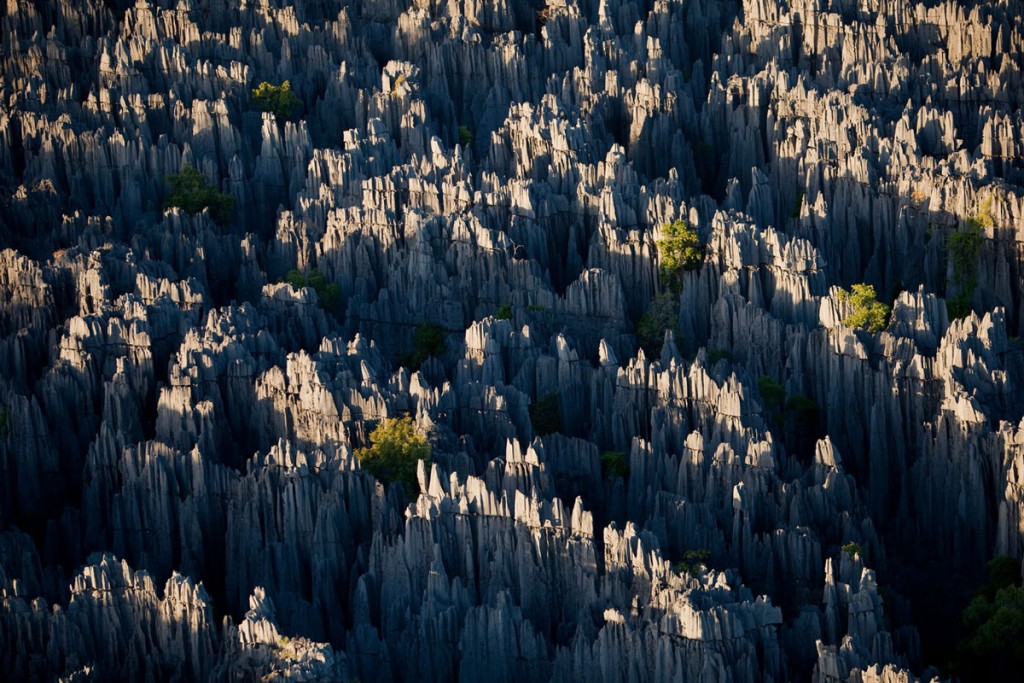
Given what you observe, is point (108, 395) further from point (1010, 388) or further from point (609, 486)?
point (1010, 388)

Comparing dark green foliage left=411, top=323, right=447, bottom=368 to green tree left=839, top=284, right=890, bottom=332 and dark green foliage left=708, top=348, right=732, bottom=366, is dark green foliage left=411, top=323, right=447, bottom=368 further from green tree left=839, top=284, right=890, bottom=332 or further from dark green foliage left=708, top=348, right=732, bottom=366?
green tree left=839, top=284, right=890, bottom=332

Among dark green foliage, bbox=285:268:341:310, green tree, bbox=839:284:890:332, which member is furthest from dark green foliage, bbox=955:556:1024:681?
dark green foliage, bbox=285:268:341:310

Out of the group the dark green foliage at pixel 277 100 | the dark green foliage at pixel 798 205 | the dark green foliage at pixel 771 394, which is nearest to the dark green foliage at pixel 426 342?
the dark green foliage at pixel 771 394

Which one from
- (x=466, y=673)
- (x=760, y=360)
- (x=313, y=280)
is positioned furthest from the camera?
(x=313, y=280)

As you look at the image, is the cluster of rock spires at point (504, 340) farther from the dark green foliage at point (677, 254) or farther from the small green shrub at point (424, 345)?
the small green shrub at point (424, 345)

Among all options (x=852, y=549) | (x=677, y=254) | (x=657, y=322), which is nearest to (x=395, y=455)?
(x=852, y=549)

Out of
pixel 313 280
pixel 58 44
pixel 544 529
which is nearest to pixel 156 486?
pixel 544 529
